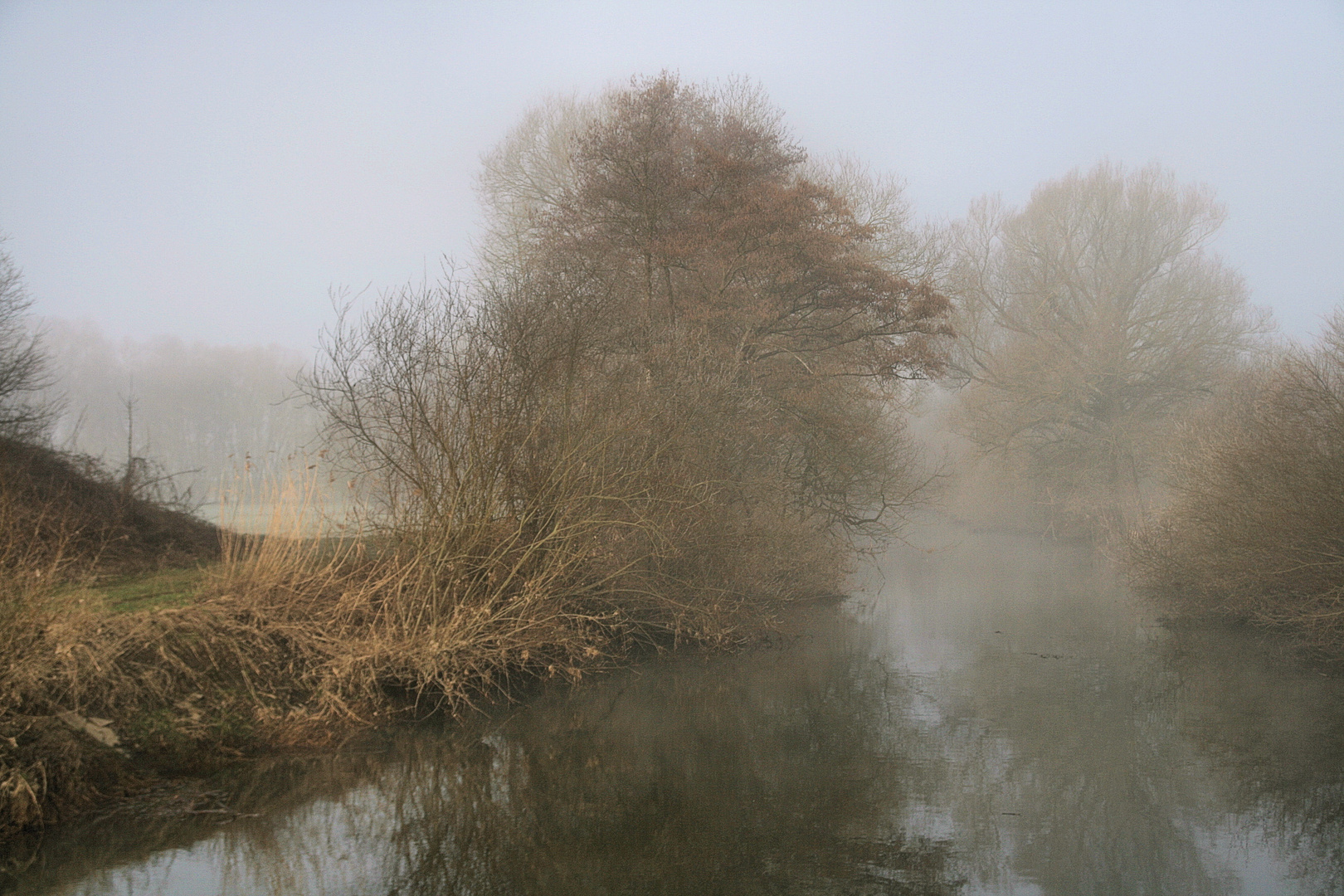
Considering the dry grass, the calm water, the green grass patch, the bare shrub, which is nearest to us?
the calm water

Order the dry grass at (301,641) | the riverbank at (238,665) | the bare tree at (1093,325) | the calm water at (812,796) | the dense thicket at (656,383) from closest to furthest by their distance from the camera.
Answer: the calm water at (812,796), the riverbank at (238,665), the dry grass at (301,641), the dense thicket at (656,383), the bare tree at (1093,325)

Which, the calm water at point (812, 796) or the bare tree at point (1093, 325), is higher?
the bare tree at point (1093, 325)

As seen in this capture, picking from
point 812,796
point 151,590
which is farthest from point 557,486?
point 151,590

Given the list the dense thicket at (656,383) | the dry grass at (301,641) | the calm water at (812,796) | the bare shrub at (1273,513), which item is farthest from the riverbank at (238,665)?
the bare shrub at (1273,513)

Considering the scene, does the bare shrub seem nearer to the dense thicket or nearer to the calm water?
the calm water

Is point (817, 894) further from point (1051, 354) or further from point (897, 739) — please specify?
point (1051, 354)

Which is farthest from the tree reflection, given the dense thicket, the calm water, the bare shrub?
the bare shrub

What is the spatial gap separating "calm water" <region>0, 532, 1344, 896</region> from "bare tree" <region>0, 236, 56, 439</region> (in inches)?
429

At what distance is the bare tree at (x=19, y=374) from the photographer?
48.0 feet

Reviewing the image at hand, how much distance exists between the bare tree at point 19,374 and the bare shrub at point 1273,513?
59.3ft

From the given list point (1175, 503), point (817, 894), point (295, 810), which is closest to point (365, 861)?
point (295, 810)

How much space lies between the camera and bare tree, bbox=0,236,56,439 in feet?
48.0

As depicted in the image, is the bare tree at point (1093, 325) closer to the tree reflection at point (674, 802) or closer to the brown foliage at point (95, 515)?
the tree reflection at point (674, 802)

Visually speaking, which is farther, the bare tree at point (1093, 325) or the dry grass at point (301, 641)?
the bare tree at point (1093, 325)
